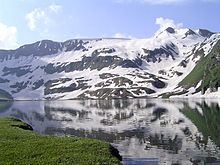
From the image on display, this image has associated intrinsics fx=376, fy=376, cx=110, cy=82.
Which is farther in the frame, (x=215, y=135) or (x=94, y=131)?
(x=94, y=131)

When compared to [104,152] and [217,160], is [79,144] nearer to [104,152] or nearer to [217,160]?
[104,152]

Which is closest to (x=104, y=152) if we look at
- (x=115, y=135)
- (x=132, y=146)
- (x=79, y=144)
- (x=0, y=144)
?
(x=79, y=144)

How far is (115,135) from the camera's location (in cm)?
9181

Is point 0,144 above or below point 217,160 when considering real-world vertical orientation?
above

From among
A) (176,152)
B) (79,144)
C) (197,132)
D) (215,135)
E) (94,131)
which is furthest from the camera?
(94,131)

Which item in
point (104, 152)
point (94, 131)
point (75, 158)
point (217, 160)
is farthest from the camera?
point (94, 131)

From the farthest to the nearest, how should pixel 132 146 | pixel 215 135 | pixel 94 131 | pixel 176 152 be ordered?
pixel 94 131 < pixel 215 135 < pixel 132 146 < pixel 176 152

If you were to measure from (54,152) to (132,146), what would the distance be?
31428 millimetres

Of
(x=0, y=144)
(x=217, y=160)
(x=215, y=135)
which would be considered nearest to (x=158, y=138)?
(x=215, y=135)

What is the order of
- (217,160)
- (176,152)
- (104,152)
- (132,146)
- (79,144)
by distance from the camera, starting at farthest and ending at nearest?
(132,146)
(176,152)
(217,160)
(79,144)
(104,152)

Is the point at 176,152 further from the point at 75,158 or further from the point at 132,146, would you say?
the point at 75,158

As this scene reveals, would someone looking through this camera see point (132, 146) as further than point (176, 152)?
Yes

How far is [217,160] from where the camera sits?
5438 cm

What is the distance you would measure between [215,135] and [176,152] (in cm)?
2218
